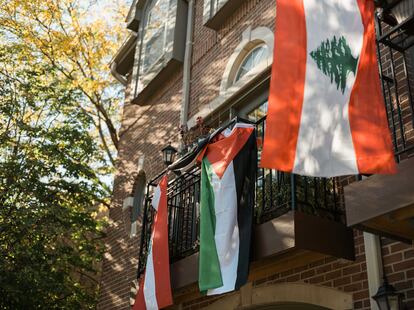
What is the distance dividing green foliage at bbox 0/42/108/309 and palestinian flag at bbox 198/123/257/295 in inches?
233

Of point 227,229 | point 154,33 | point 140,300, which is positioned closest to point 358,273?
point 227,229

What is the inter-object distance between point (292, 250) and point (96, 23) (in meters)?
14.6

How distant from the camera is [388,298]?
14.5ft

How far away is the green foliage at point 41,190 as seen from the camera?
10922 mm

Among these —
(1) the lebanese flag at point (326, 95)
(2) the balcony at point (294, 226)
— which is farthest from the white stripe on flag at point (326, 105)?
(2) the balcony at point (294, 226)

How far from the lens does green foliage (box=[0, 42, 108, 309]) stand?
35.8ft

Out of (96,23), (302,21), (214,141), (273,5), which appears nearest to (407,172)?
(302,21)

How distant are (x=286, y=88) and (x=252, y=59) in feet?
13.7

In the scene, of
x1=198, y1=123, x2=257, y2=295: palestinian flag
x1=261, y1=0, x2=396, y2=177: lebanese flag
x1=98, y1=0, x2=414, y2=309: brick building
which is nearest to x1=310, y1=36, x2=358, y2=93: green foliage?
x1=261, y1=0, x2=396, y2=177: lebanese flag

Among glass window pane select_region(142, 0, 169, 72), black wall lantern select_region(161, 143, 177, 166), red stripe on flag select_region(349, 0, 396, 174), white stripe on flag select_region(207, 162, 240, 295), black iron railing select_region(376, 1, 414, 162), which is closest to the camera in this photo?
red stripe on flag select_region(349, 0, 396, 174)

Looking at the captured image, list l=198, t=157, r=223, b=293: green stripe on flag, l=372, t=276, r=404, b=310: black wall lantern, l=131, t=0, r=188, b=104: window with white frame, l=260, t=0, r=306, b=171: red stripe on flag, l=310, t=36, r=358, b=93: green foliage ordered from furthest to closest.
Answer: l=131, t=0, r=188, b=104: window with white frame, l=198, t=157, r=223, b=293: green stripe on flag, l=372, t=276, r=404, b=310: black wall lantern, l=310, t=36, r=358, b=93: green foliage, l=260, t=0, r=306, b=171: red stripe on flag

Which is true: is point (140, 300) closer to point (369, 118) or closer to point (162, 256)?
point (162, 256)

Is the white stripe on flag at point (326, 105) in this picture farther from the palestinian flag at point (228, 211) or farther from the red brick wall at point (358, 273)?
the palestinian flag at point (228, 211)

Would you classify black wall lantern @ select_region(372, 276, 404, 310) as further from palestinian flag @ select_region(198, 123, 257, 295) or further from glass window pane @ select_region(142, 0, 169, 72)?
glass window pane @ select_region(142, 0, 169, 72)
